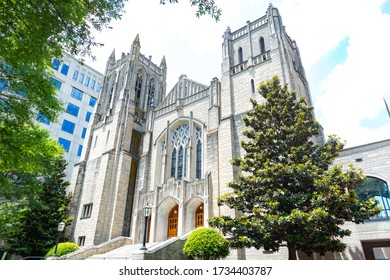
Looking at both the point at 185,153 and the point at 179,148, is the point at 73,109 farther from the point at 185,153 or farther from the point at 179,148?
the point at 185,153

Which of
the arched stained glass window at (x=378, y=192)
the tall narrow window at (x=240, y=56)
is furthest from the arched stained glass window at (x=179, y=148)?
the arched stained glass window at (x=378, y=192)

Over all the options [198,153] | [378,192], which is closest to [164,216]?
[198,153]

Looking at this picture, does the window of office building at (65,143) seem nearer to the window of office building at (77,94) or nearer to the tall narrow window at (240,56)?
the window of office building at (77,94)

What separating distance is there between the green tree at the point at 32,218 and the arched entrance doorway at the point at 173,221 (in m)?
8.64

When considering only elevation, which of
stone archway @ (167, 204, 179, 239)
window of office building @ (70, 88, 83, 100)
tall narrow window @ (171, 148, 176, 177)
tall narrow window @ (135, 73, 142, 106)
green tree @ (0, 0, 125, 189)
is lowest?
stone archway @ (167, 204, 179, 239)

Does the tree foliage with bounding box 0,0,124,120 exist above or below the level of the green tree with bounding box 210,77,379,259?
above

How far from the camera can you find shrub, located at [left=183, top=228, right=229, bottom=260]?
11.5 meters

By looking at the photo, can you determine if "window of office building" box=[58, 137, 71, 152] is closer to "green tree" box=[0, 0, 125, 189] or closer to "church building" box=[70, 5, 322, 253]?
"church building" box=[70, 5, 322, 253]

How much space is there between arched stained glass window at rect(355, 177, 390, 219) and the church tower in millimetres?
16621

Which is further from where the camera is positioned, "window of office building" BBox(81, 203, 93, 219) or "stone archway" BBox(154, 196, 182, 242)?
"window of office building" BBox(81, 203, 93, 219)

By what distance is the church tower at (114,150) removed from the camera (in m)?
19.5

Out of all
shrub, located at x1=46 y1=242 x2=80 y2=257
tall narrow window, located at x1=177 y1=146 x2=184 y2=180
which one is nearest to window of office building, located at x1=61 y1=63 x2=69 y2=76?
tall narrow window, located at x1=177 y1=146 x2=184 y2=180

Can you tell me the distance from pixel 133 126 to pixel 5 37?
58.1ft

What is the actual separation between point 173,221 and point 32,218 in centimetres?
1058
